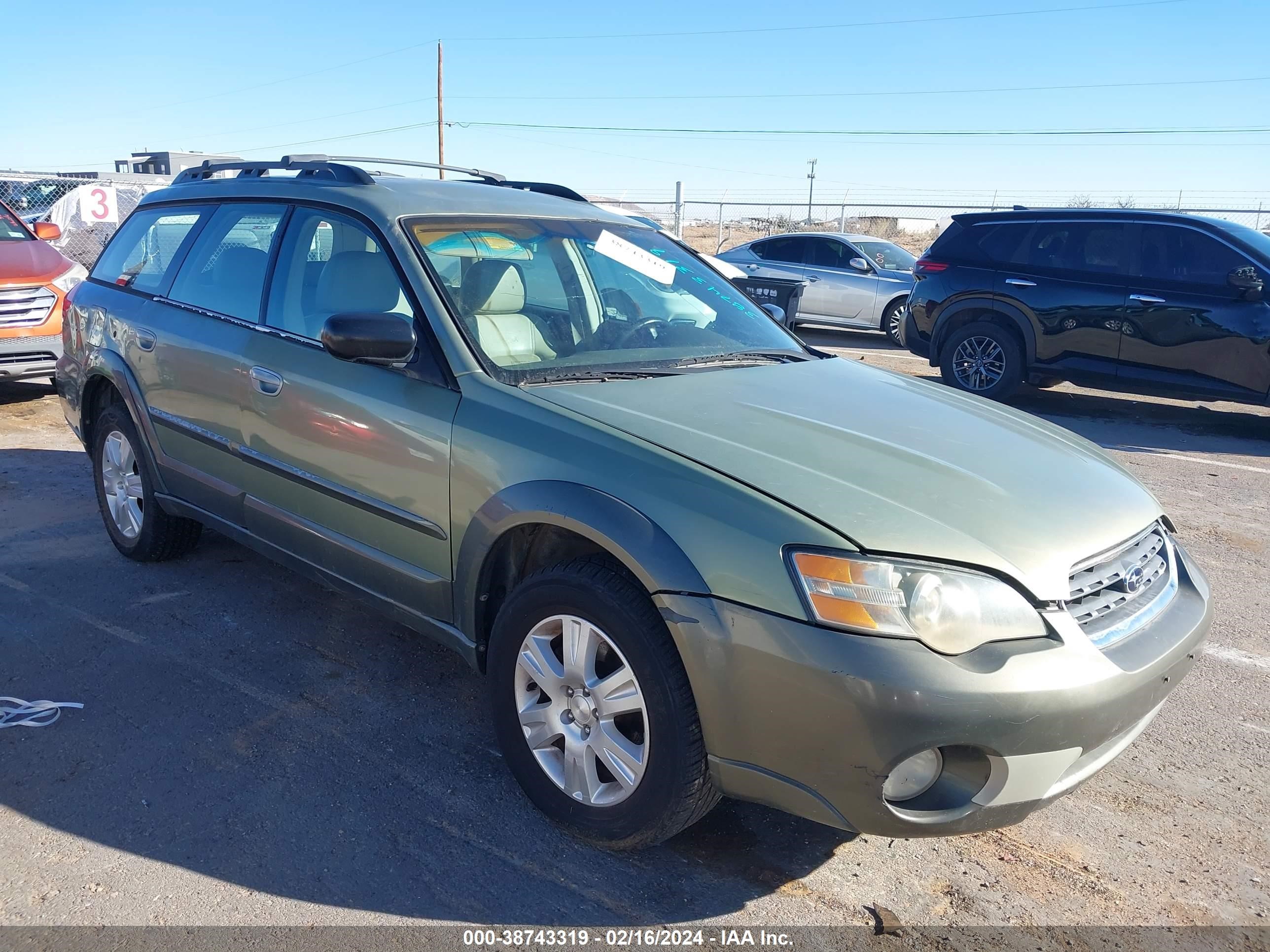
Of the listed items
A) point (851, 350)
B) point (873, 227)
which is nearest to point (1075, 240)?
point (851, 350)

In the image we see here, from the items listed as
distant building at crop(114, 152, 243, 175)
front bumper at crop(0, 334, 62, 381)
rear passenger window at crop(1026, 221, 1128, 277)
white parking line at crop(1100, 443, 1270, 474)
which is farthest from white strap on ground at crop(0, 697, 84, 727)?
distant building at crop(114, 152, 243, 175)

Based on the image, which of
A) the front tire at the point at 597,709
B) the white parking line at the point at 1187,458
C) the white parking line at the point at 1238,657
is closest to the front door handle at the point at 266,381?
the front tire at the point at 597,709

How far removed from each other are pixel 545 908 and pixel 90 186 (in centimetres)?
1538

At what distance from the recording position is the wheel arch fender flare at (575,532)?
2.36 m

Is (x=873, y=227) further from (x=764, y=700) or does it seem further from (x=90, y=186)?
(x=764, y=700)

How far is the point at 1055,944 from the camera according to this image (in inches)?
92.8

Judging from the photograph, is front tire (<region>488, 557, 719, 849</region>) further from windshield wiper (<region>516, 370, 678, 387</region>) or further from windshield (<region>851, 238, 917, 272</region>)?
windshield (<region>851, 238, 917, 272</region>)

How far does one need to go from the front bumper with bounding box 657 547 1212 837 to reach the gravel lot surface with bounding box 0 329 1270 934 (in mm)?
390

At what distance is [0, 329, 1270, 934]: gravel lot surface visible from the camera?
2471 millimetres

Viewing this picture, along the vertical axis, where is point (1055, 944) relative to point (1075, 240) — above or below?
below

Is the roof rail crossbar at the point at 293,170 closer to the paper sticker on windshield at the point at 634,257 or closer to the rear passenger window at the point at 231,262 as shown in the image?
the rear passenger window at the point at 231,262

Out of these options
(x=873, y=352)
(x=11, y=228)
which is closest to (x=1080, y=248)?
(x=873, y=352)

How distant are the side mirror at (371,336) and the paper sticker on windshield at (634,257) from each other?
1.06 meters

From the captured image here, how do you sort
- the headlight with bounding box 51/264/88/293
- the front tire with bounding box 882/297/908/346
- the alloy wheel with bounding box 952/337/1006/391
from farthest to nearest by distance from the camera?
the front tire with bounding box 882/297/908/346
the alloy wheel with bounding box 952/337/1006/391
the headlight with bounding box 51/264/88/293
